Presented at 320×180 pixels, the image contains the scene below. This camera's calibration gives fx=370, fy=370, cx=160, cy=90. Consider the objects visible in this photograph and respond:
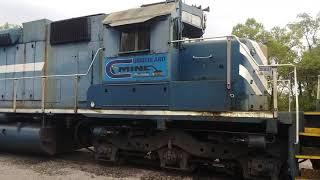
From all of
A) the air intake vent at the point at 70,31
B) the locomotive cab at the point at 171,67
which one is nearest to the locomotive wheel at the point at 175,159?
the locomotive cab at the point at 171,67

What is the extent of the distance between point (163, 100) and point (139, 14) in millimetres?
1775

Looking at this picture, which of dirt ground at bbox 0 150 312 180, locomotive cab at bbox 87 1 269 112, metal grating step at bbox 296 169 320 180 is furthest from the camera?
dirt ground at bbox 0 150 312 180

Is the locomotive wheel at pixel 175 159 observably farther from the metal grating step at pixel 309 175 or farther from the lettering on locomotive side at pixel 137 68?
the metal grating step at pixel 309 175

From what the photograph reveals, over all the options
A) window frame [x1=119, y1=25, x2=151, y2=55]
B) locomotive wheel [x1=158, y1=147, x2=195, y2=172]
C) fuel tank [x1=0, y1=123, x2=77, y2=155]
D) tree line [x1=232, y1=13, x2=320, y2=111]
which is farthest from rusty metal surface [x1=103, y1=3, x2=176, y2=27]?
tree line [x1=232, y1=13, x2=320, y2=111]

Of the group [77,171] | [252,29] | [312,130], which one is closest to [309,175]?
[312,130]

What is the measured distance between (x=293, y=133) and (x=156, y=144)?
104 inches

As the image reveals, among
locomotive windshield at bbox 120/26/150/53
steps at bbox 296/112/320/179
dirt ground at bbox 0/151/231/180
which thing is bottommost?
dirt ground at bbox 0/151/231/180

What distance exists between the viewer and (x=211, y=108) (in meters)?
6.50

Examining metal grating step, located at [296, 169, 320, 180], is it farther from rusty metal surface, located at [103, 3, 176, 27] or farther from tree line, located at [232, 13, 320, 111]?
tree line, located at [232, 13, 320, 111]

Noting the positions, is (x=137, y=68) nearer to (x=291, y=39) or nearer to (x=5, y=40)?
(x=5, y=40)

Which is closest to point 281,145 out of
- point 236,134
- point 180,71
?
point 236,134

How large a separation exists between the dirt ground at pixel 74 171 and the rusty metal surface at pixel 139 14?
9.59 ft

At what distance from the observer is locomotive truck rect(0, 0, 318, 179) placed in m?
6.39

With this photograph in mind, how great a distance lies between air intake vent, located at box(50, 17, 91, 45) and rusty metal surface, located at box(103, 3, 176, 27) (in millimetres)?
1159
